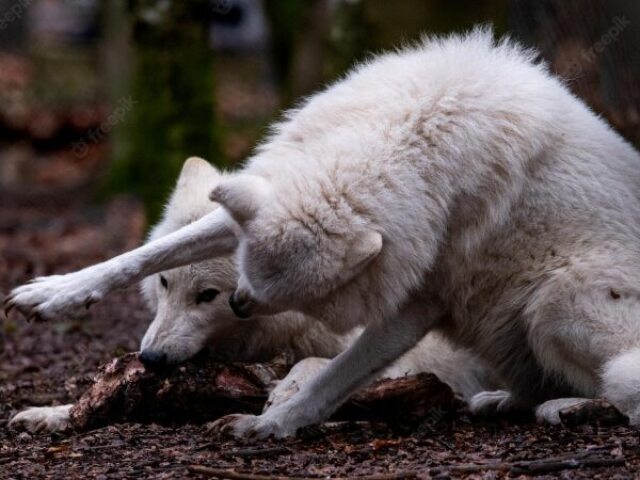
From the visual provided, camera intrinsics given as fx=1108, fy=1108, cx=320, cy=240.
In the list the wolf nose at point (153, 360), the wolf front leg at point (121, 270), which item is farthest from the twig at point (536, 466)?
the wolf nose at point (153, 360)

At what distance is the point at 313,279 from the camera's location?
468 centimetres

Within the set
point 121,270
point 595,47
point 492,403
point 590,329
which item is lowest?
point 492,403

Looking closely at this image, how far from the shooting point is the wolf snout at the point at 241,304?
4.86m

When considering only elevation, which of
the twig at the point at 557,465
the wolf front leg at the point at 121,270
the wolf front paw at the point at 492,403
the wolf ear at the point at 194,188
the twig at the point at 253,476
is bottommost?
the wolf front paw at the point at 492,403

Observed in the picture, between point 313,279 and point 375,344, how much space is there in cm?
65

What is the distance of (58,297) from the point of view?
508cm

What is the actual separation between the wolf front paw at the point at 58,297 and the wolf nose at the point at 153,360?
0.45 metres

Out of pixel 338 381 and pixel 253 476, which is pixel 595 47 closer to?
pixel 338 381

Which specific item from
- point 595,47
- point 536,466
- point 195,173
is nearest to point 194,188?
point 195,173

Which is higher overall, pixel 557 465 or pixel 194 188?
pixel 194 188

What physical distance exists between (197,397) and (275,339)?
0.69 m

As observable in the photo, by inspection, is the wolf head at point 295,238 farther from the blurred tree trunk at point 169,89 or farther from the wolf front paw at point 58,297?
the blurred tree trunk at point 169,89

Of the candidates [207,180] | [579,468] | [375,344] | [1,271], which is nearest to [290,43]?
[1,271]

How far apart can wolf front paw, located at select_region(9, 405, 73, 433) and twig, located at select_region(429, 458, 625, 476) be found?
7.00ft
